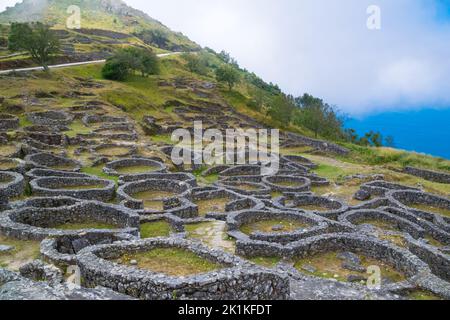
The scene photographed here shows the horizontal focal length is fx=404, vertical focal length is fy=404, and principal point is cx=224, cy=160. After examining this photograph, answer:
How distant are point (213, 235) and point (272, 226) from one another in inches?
175

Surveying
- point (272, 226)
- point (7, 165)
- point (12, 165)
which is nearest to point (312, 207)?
point (272, 226)

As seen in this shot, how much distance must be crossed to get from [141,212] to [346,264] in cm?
1320

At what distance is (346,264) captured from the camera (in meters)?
19.6

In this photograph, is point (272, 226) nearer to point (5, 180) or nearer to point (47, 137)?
point (5, 180)

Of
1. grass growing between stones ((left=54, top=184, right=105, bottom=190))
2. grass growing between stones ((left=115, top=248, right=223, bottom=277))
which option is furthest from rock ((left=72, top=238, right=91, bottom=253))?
grass growing between stones ((left=54, top=184, right=105, bottom=190))

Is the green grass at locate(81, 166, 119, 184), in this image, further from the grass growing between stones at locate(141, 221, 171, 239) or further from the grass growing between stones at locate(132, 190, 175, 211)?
the grass growing between stones at locate(141, 221, 171, 239)

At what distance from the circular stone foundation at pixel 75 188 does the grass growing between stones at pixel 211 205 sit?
6.66 m

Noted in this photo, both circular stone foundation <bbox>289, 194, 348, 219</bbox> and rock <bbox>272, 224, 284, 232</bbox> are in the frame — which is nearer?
rock <bbox>272, 224, 284, 232</bbox>

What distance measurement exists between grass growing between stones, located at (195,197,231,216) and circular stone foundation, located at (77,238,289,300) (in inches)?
568

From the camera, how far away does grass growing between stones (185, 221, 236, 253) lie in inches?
842

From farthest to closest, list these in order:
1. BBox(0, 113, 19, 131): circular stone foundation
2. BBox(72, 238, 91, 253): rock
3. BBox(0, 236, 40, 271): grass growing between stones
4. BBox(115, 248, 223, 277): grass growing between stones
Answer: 1. BBox(0, 113, 19, 131): circular stone foundation
2. BBox(72, 238, 91, 253): rock
3. BBox(0, 236, 40, 271): grass growing between stones
4. BBox(115, 248, 223, 277): grass growing between stones

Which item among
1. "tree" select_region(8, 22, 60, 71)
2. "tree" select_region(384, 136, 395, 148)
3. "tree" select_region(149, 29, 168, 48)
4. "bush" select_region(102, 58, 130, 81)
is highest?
"tree" select_region(149, 29, 168, 48)

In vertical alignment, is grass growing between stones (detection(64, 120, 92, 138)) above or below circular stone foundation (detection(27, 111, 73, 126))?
below

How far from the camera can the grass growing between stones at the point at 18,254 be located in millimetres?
15570
